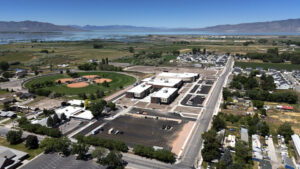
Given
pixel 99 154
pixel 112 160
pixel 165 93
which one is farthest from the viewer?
pixel 165 93

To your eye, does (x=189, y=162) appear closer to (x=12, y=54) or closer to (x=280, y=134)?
(x=280, y=134)

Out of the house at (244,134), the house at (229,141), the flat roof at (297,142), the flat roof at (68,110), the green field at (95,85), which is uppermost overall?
the green field at (95,85)

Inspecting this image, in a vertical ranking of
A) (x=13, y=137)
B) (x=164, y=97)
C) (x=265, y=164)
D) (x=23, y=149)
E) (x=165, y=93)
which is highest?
(x=165, y=93)

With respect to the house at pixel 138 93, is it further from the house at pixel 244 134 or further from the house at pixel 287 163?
the house at pixel 287 163

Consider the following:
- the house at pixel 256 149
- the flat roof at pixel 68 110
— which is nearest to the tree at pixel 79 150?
the flat roof at pixel 68 110

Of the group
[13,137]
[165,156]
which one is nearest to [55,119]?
[13,137]

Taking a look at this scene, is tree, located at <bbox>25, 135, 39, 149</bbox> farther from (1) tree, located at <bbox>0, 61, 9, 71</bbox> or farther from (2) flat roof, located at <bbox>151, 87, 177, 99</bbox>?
(1) tree, located at <bbox>0, 61, 9, 71</bbox>

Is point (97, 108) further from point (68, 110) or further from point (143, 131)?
point (143, 131)
